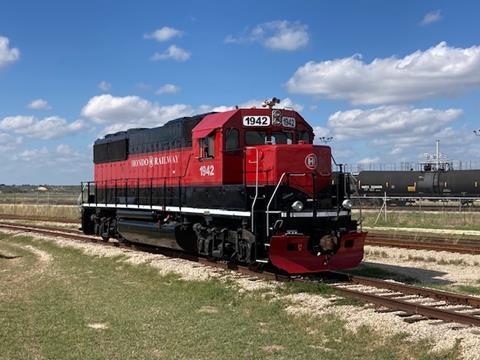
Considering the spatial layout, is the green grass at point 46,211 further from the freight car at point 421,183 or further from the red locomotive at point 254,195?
the red locomotive at point 254,195

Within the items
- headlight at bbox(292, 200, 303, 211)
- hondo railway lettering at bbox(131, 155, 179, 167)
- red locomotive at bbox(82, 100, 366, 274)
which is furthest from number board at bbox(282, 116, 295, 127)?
hondo railway lettering at bbox(131, 155, 179, 167)

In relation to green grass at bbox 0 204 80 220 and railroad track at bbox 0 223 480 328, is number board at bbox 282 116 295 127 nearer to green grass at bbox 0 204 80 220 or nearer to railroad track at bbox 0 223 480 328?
railroad track at bbox 0 223 480 328

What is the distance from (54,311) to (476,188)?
40217 mm

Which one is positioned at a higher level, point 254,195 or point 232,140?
point 232,140

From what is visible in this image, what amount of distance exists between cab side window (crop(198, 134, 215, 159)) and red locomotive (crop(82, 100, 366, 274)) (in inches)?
0.9

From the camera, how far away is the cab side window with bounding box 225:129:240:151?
13531mm

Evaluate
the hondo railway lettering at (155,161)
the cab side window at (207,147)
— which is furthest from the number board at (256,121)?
the hondo railway lettering at (155,161)

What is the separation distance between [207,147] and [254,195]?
219cm

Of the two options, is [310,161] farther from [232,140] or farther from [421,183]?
[421,183]

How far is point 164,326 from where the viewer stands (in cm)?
920

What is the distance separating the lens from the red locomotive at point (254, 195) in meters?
12.2

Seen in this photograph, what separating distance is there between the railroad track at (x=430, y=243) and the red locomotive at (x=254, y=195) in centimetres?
657

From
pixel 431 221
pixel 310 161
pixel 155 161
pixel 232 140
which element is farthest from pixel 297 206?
pixel 431 221

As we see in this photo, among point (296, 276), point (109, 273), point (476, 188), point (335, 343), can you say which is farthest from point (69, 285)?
point (476, 188)
